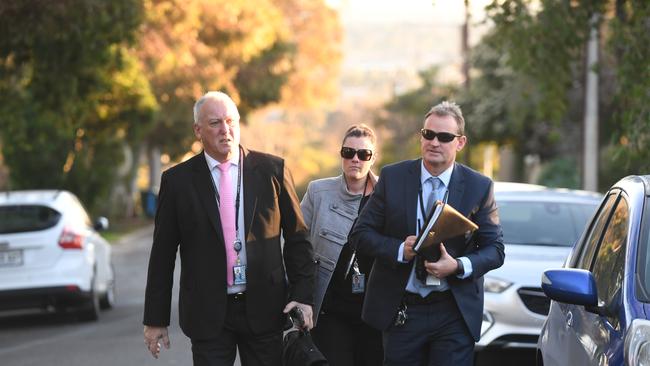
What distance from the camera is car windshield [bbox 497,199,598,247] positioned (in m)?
11.1

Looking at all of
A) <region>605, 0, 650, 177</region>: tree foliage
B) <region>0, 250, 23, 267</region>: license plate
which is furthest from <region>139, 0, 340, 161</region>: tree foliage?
<region>605, 0, 650, 177</region>: tree foliage

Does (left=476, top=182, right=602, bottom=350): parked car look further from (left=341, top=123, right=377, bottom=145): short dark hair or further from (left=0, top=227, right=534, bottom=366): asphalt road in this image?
(left=341, top=123, right=377, bottom=145): short dark hair

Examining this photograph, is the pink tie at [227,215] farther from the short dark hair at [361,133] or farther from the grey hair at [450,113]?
the short dark hair at [361,133]

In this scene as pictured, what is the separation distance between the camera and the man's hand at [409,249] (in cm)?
612

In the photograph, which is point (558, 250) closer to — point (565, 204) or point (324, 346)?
point (565, 204)

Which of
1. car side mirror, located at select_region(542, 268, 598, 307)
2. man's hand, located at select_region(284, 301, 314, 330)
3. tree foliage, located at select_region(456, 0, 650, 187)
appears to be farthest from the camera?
tree foliage, located at select_region(456, 0, 650, 187)

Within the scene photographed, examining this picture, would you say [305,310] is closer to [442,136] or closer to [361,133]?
[442,136]

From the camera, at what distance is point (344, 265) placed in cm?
753

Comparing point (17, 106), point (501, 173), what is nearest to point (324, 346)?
point (17, 106)

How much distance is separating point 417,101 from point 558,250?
52.8 meters

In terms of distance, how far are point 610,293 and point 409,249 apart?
105cm

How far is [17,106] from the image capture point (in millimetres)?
19812

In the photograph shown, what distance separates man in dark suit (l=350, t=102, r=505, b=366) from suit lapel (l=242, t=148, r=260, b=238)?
0.53 metres

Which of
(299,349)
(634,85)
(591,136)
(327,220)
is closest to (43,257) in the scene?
(634,85)
